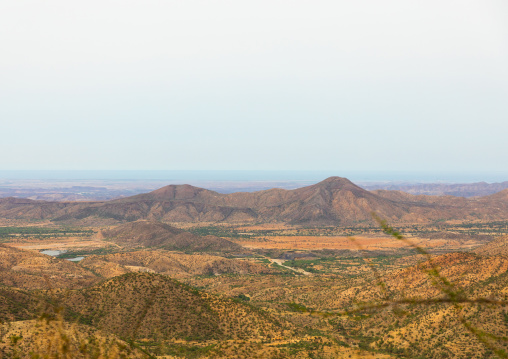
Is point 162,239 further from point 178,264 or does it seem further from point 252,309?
point 252,309

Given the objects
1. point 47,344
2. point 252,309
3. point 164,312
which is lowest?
point 252,309

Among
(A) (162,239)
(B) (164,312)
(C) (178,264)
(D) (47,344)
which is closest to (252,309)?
(B) (164,312)

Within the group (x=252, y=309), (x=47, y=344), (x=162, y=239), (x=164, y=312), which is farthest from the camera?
(x=162, y=239)

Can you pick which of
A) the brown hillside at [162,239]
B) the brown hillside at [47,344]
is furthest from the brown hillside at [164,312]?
the brown hillside at [162,239]

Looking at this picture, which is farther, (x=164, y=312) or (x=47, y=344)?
(x=164, y=312)

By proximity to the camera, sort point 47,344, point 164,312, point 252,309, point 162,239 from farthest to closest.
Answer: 1. point 162,239
2. point 252,309
3. point 164,312
4. point 47,344

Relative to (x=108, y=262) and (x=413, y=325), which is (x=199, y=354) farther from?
(x=108, y=262)

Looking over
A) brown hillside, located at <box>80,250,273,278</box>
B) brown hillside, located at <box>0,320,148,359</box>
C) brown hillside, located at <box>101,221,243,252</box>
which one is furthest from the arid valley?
brown hillside, located at <box>101,221,243,252</box>

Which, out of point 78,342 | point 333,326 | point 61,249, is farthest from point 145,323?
point 61,249

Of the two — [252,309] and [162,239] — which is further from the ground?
[252,309]
